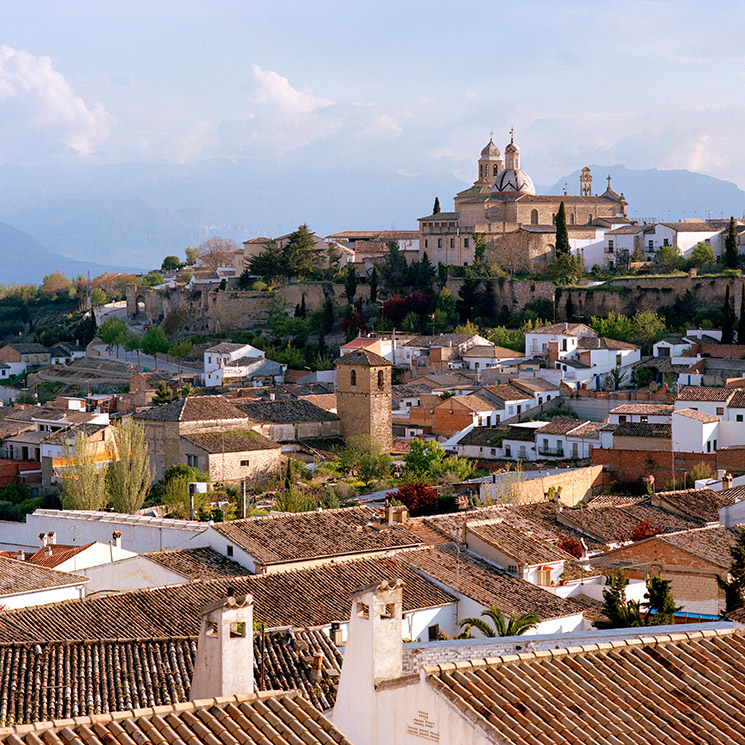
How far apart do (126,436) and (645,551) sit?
15484 millimetres

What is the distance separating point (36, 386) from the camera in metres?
50.5

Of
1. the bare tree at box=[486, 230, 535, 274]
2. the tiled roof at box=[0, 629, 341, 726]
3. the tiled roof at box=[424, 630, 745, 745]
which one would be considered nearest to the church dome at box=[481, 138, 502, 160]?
the bare tree at box=[486, 230, 535, 274]

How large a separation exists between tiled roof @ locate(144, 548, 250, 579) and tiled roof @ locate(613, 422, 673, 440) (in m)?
13.8

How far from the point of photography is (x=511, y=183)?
174 feet

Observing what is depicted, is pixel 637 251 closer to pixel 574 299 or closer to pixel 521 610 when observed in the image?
pixel 574 299

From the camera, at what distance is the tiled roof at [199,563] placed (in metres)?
15.7

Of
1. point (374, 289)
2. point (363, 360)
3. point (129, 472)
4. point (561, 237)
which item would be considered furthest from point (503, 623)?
point (374, 289)

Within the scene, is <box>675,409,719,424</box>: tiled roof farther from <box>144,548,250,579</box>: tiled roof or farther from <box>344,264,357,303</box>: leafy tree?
<box>344,264,357,303</box>: leafy tree

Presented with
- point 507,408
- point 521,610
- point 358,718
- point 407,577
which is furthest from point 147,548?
point 507,408

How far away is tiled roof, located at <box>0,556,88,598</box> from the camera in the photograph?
14492mm

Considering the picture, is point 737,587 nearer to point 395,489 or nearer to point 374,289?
point 395,489

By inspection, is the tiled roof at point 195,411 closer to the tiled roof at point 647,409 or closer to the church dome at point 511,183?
the tiled roof at point 647,409

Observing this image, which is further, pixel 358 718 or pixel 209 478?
pixel 209 478

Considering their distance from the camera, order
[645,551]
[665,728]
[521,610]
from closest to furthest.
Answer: [665,728] < [521,610] < [645,551]
